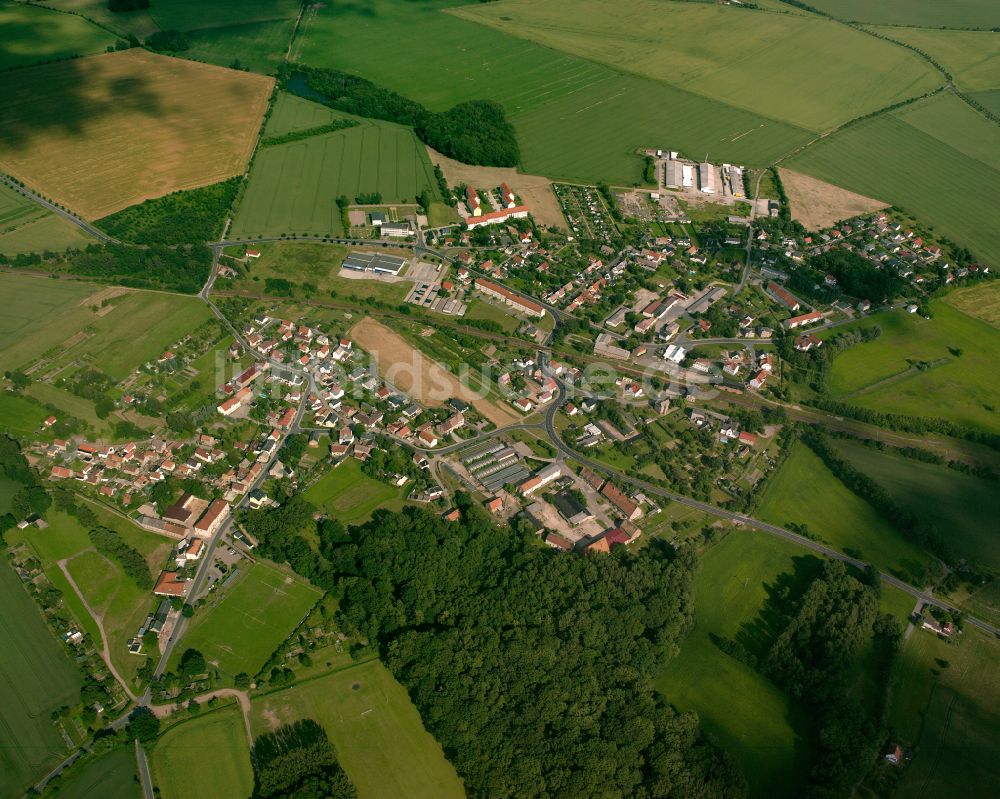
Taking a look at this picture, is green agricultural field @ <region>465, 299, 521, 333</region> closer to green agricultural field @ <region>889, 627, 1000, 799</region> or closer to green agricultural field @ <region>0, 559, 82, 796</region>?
green agricultural field @ <region>889, 627, 1000, 799</region>

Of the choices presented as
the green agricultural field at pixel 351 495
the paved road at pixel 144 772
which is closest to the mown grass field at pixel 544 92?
the green agricultural field at pixel 351 495

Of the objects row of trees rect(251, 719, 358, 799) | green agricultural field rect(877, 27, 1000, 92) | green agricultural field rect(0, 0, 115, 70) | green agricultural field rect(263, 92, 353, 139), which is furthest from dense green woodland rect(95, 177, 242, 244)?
green agricultural field rect(877, 27, 1000, 92)

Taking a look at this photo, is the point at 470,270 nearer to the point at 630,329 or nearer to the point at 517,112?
the point at 630,329

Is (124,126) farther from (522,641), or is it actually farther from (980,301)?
(980,301)

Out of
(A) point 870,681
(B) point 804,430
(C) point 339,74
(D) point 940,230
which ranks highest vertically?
(C) point 339,74

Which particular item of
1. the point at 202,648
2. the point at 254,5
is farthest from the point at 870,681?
the point at 254,5

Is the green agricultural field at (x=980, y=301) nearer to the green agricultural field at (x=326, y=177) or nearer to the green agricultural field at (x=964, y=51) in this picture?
the green agricultural field at (x=964, y=51)

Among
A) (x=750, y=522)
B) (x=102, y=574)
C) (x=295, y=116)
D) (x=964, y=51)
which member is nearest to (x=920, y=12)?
(x=964, y=51)
